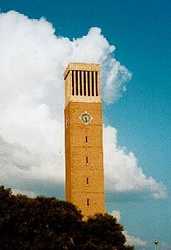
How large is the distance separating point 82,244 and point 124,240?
376 cm

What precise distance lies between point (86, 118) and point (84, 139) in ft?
7.64

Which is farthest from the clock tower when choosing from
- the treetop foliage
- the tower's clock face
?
the treetop foliage

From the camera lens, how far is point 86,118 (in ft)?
244

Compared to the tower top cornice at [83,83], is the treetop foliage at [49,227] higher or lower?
lower

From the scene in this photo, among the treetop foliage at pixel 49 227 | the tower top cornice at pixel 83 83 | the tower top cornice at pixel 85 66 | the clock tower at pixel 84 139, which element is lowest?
the treetop foliage at pixel 49 227

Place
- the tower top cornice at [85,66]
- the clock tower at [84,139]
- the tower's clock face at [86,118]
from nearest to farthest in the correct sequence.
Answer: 1. the clock tower at [84,139]
2. the tower's clock face at [86,118]
3. the tower top cornice at [85,66]

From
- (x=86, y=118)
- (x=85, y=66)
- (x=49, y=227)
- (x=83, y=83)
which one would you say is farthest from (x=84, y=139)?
(x=49, y=227)

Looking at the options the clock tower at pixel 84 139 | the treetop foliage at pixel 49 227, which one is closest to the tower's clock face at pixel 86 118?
the clock tower at pixel 84 139

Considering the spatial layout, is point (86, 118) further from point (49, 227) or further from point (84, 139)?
point (49, 227)

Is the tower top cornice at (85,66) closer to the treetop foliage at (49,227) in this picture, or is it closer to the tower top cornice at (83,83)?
the tower top cornice at (83,83)

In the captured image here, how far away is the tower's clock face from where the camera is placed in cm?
7412

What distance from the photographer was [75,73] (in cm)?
7588

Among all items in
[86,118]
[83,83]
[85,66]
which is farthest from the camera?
[85,66]

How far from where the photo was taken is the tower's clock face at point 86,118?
243ft
